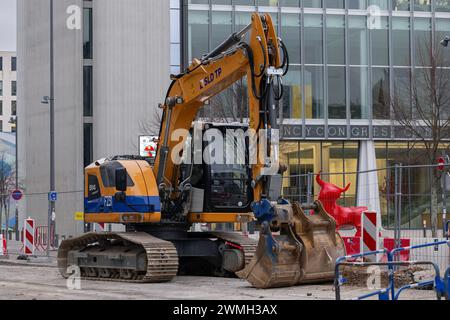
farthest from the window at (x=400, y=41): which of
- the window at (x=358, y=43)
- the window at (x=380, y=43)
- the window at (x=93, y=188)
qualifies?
the window at (x=93, y=188)

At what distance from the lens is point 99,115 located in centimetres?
4819

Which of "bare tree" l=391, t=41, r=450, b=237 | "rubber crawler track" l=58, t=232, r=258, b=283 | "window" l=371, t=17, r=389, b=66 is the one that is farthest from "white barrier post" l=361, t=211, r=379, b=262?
"window" l=371, t=17, r=389, b=66

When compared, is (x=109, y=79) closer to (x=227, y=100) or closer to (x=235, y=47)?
(x=227, y=100)

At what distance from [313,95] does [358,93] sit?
233cm

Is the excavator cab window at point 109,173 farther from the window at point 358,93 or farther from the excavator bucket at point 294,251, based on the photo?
the window at point 358,93

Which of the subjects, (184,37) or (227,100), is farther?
(184,37)

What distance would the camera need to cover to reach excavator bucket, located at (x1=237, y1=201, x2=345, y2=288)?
49.2ft

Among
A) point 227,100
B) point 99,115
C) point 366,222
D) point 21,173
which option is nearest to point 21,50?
point 21,173

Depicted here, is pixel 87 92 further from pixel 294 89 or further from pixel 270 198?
pixel 270 198

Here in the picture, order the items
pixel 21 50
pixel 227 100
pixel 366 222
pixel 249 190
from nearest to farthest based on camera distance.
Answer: pixel 366 222, pixel 249 190, pixel 227 100, pixel 21 50

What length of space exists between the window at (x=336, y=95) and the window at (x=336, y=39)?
525mm

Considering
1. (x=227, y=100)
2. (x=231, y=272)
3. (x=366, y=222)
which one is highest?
(x=227, y=100)

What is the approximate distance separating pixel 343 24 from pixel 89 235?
2860cm
